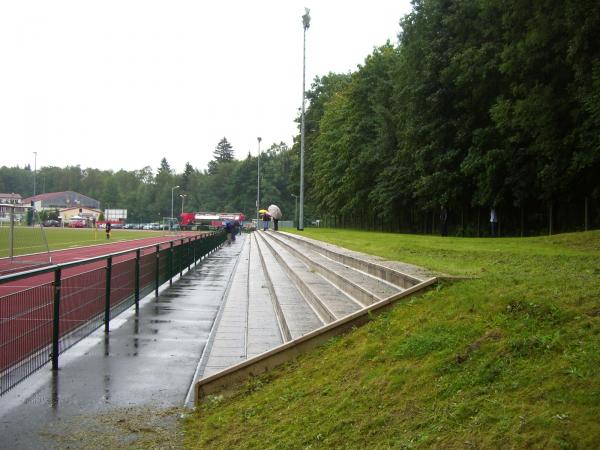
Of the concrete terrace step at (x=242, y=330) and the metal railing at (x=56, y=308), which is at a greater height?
the metal railing at (x=56, y=308)

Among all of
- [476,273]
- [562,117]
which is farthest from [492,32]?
[476,273]

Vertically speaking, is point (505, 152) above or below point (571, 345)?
above

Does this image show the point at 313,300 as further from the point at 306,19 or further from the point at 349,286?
the point at 306,19

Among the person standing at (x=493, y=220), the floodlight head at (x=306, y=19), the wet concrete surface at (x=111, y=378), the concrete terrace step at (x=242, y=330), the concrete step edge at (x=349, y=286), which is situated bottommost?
the wet concrete surface at (x=111, y=378)

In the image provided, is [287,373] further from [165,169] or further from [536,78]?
[165,169]

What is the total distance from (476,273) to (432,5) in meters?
27.8

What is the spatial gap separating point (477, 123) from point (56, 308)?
28560 millimetres

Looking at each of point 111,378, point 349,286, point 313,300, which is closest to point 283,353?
point 111,378

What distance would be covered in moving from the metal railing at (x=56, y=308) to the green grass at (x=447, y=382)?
2120mm

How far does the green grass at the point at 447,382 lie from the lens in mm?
3311

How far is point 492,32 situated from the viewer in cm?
2736

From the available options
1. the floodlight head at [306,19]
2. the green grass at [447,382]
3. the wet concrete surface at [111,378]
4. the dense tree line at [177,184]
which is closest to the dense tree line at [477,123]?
the floodlight head at [306,19]

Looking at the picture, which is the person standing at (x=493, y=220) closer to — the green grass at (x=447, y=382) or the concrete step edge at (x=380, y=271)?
the concrete step edge at (x=380, y=271)

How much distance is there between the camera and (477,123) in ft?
104
